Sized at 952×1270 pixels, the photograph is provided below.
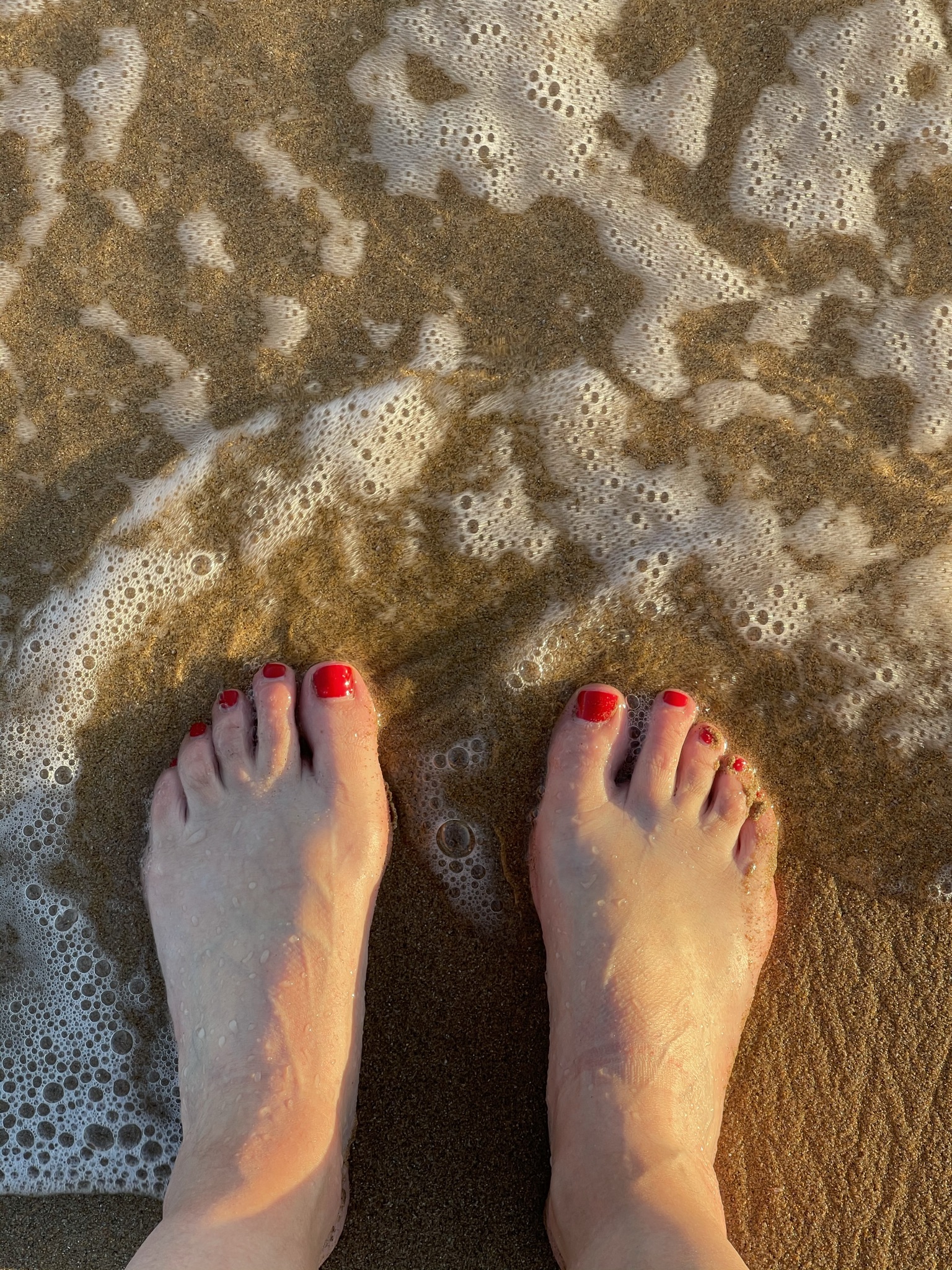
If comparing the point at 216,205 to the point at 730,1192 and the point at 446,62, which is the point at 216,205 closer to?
the point at 446,62

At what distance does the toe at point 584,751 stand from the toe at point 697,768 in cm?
16

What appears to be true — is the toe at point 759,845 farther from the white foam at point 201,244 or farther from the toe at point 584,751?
the white foam at point 201,244

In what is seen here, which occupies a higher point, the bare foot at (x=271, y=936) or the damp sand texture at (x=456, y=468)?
the damp sand texture at (x=456, y=468)

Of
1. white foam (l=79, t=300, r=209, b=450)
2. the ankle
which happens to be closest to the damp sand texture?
white foam (l=79, t=300, r=209, b=450)

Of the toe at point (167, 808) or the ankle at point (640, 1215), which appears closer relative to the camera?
the ankle at point (640, 1215)

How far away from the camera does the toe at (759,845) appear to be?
6.07 feet

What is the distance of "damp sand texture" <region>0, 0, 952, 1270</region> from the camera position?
6.05 ft

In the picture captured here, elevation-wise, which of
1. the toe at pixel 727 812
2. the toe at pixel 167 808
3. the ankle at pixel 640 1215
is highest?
the toe at pixel 727 812

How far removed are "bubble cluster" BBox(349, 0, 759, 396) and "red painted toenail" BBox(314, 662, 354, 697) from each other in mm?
915

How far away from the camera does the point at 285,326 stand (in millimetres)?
1924

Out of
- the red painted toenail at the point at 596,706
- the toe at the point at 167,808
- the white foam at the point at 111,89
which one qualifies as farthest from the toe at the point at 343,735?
the white foam at the point at 111,89

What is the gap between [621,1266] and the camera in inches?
57.9

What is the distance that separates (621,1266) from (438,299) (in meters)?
1.90

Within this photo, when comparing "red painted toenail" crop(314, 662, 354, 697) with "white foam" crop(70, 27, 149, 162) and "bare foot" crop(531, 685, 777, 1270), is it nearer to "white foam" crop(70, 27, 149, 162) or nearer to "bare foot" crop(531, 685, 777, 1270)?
"bare foot" crop(531, 685, 777, 1270)
